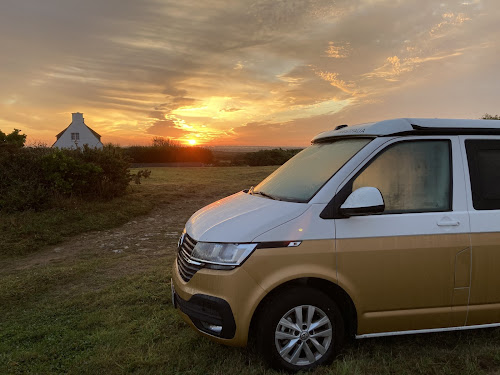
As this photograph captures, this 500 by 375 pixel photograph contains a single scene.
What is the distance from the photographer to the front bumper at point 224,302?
305 cm

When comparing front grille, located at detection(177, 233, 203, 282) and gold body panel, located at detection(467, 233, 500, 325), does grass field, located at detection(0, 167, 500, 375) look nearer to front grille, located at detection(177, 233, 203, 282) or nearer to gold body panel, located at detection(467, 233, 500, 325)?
gold body panel, located at detection(467, 233, 500, 325)

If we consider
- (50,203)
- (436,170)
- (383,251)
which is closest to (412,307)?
(383,251)

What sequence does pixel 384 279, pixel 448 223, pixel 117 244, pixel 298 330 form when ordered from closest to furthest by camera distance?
pixel 298 330 < pixel 384 279 < pixel 448 223 < pixel 117 244

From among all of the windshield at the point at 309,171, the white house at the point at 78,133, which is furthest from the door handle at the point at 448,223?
the white house at the point at 78,133

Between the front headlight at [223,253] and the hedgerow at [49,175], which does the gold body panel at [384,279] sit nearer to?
the front headlight at [223,253]

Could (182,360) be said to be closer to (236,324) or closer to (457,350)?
(236,324)

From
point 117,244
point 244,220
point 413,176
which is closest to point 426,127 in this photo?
point 413,176

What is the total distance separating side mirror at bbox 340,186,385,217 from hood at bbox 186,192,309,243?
0.33 m

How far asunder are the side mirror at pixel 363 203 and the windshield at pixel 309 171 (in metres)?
0.31

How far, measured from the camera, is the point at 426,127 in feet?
11.4

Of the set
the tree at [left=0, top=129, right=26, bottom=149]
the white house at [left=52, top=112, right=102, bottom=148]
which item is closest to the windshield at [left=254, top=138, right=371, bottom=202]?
the tree at [left=0, top=129, right=26, bottom=149]

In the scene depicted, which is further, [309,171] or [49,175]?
[49,175]

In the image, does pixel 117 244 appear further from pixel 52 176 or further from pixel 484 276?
pixel 484 276

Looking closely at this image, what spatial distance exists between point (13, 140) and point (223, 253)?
35.1 ft
